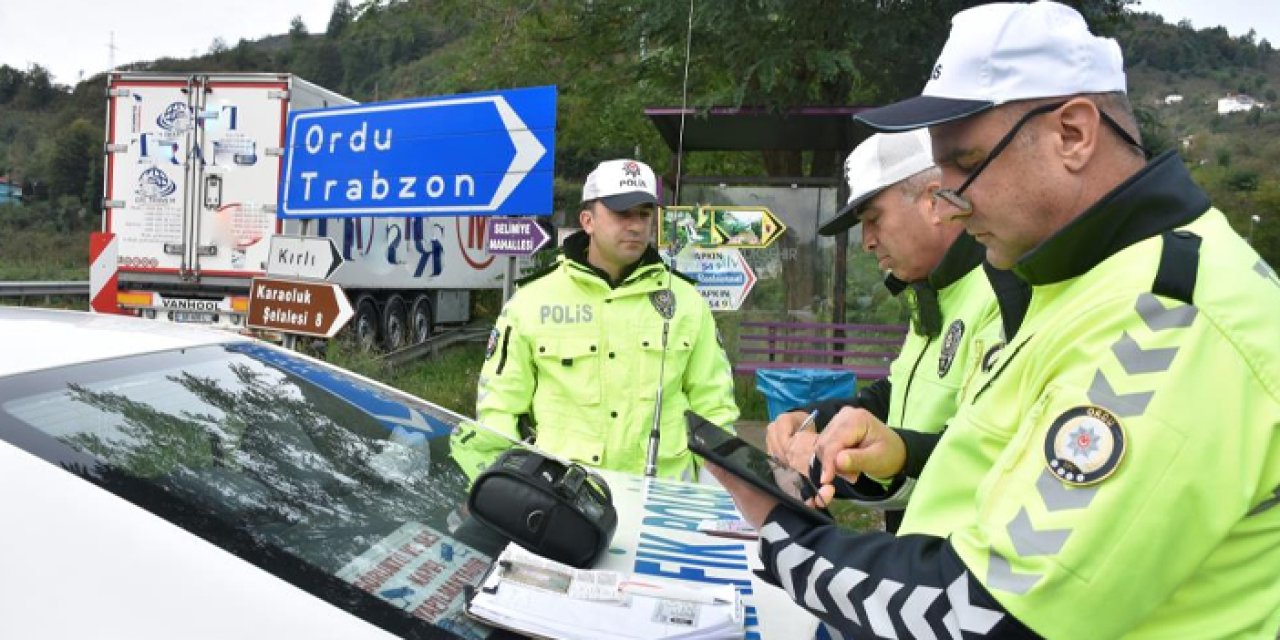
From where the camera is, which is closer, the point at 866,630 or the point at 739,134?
the point at 866,630

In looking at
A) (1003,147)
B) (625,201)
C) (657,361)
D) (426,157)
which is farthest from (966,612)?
(426,157)

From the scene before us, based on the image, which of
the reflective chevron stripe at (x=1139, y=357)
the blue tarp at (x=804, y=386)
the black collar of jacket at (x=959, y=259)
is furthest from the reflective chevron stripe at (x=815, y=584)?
the blue tarp at (x=804, y=386)

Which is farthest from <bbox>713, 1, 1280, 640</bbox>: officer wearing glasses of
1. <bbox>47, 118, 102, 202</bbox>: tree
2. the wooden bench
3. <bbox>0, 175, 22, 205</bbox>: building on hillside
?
<bbox>47, 118, 102, 202</bbox>: tree

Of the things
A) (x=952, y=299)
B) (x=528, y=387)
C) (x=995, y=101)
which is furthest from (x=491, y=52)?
(x=995, y=101)

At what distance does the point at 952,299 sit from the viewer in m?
2.29

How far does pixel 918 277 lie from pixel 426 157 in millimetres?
3971

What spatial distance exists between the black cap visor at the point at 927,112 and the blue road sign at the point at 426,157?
4.02 meters

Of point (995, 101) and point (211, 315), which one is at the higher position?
point (995, 101)

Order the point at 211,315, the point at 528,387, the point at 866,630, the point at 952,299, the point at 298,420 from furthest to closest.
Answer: the point at 211,315, the point at 528,387, the point at 952,299, the point at 298,420, the point at 866,630

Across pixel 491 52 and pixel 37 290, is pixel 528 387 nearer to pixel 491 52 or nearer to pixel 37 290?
pixel 491 52

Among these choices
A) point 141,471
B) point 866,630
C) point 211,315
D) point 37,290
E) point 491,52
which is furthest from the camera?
point 37,290

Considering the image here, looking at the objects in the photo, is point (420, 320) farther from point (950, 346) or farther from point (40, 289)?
point (950, 346)

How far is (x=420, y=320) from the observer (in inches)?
577

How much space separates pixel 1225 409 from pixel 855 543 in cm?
45
